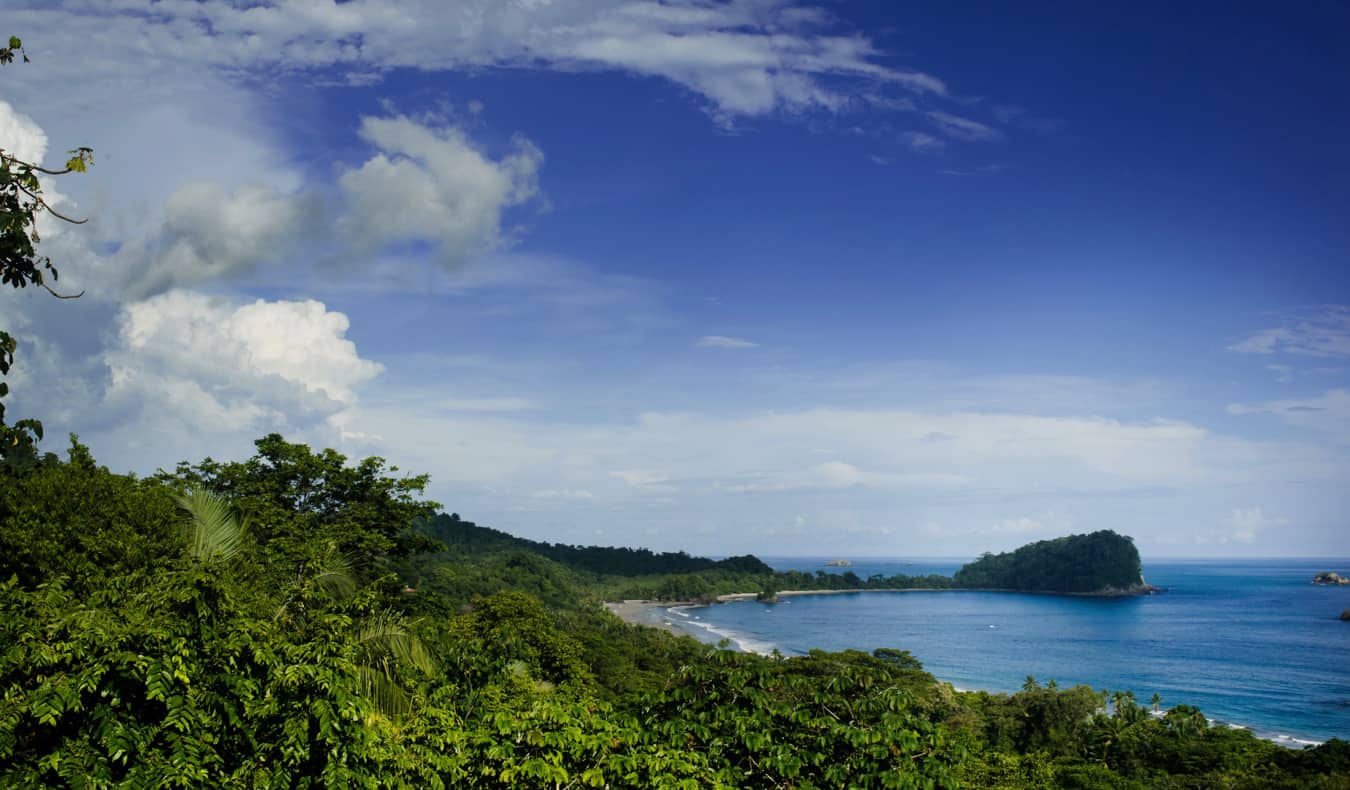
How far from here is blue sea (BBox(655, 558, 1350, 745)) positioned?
62625mm

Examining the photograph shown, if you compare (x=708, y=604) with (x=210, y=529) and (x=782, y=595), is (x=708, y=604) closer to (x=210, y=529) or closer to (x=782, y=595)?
(x=782, y=595)

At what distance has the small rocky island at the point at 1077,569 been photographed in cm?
15075

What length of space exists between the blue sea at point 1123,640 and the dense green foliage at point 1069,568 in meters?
5.77

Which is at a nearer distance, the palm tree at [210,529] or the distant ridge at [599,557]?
the palm tree at [210,529]

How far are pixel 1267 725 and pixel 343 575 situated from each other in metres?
63.5

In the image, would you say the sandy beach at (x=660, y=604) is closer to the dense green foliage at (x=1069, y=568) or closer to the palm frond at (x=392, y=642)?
the dense green foliage at (x=1069, y=568)

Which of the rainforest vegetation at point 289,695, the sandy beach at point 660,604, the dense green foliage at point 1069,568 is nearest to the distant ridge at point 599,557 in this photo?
the sandy beach at point 660,604

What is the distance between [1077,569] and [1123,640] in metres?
62.0

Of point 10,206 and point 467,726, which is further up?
point 10,206

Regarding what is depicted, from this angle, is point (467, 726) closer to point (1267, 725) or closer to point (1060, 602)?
point (1267, 725)

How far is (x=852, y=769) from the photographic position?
5.20m

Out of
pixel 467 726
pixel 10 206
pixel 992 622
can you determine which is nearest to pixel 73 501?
pixel 10 206

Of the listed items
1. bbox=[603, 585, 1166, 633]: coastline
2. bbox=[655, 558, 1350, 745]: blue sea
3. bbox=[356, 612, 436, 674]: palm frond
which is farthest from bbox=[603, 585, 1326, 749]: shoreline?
bbox=[356, 612, 436, 674]: palm frond

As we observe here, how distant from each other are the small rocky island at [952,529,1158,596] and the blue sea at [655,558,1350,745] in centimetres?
529
